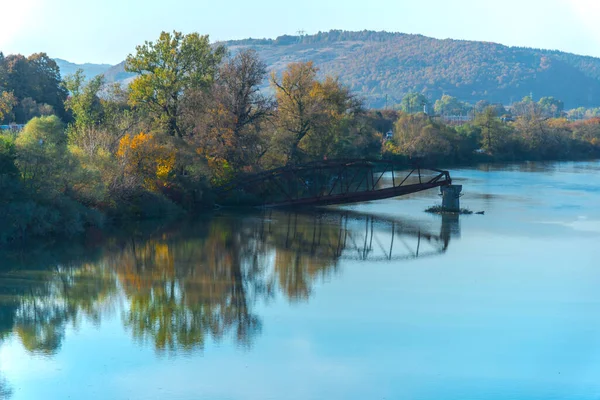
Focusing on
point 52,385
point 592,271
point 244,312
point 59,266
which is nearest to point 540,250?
point 592,271

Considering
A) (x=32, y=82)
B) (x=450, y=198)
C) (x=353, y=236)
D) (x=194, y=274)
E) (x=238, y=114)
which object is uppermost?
(x=32, y=82)

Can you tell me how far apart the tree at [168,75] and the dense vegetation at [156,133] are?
0.20ft

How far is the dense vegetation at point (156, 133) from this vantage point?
30.7 m

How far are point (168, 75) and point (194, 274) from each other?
779 inches

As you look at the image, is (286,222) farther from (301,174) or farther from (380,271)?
(301,174)

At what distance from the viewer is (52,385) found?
52.9ft

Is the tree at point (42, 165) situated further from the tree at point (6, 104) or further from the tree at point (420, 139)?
the tree at point (420, 139)

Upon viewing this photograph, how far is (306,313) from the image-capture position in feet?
71.7

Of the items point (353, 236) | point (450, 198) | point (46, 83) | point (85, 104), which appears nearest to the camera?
point (353, 236)

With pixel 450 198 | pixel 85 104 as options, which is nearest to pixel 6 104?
pixel 85 104

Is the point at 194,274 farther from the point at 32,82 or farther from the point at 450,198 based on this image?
the point at 32,82

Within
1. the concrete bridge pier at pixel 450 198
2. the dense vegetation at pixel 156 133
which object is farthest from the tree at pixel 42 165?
the concrete bridge pier at pixel 450 198

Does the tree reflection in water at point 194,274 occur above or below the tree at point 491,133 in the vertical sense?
below

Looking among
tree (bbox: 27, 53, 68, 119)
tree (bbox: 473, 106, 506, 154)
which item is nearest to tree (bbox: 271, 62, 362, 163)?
tree (bbox: 27, 53, 68, 119)
